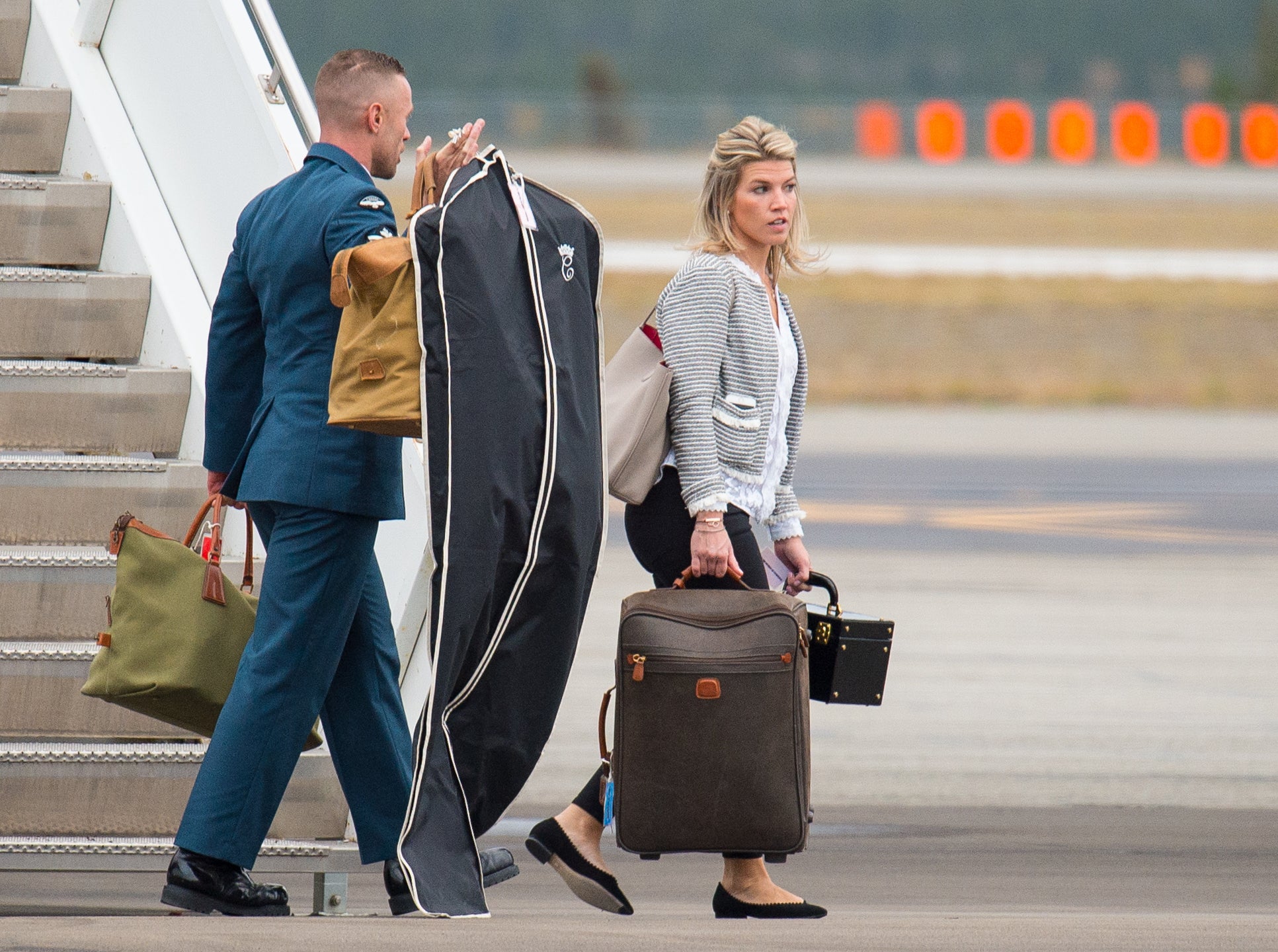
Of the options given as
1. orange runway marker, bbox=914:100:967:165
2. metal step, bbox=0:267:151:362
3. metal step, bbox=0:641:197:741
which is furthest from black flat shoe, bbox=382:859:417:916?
orange runway marker, bbox=914:100:967:165

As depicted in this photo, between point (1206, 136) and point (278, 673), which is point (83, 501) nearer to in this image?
point (278, 673)

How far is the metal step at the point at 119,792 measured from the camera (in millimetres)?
4473

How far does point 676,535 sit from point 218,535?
1.04m

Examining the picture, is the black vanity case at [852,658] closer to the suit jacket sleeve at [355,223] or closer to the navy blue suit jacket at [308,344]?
the navy blue suit jacket at [308,344]

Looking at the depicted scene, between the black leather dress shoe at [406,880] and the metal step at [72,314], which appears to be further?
the metal step at [72,314]

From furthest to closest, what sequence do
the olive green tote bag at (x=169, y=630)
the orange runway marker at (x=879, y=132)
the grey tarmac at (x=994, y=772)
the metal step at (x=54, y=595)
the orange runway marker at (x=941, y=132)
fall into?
the orange runway marker at (x=941, y=132)
the orange runway marker at (x=879, y=132)
the metal step at (x=54, y=595)
the olive green tote bag at (x=169, y=630)
the grey tarmac at (x=994, y=772)

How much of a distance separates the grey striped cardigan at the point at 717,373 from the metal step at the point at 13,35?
2543 millimetres

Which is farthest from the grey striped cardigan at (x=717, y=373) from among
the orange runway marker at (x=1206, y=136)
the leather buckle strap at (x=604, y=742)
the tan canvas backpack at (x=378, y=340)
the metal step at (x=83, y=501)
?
the orange runway marker at (x=1206, y=136)

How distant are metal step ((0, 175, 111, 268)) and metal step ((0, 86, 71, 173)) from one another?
0.85 ft

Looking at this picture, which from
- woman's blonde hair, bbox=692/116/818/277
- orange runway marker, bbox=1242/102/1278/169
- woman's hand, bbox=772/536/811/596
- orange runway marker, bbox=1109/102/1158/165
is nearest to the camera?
woman's blonde hair, bbox=692/116/818/277

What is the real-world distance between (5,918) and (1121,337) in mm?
22412

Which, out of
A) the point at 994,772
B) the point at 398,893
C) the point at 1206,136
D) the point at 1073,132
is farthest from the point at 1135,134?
the point at 398,893

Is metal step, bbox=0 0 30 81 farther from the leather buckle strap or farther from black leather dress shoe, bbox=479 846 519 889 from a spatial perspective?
black leather dress shoe, bbox=479 846 519 889

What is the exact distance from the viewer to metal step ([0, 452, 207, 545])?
4793 mm
